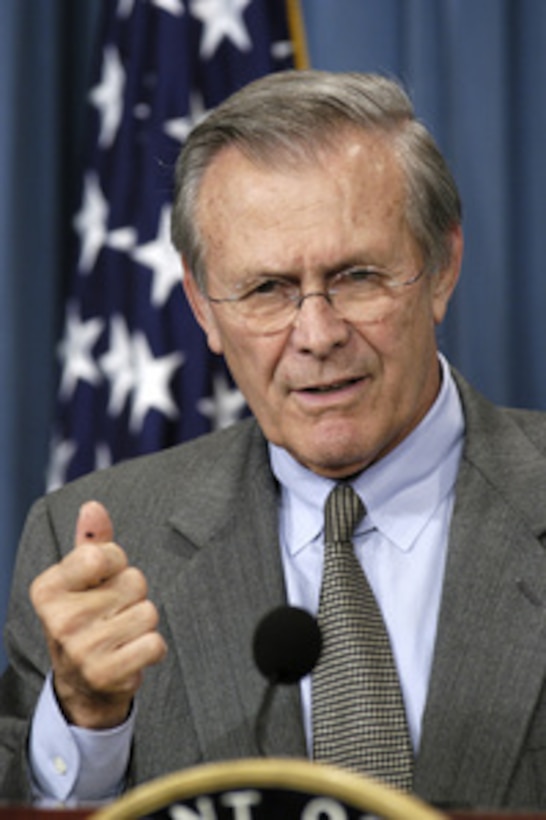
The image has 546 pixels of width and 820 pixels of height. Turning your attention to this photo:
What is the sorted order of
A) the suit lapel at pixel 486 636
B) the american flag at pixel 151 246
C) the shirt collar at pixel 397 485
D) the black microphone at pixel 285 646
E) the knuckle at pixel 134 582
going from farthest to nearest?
the american flag at pixel 151 246 → the shirt collar at pixel 397 485 → the suit lapel at pixel 486 636 → the knuckle at pixel 134 582 → the black microphone at pixel 285 646

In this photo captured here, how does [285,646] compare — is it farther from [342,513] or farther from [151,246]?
[151,246]

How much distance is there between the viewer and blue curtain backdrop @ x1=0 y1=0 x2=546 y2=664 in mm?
2520

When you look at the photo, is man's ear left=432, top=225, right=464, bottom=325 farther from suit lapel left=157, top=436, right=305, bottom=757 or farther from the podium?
the podium

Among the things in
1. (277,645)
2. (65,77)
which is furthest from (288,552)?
(65,77)

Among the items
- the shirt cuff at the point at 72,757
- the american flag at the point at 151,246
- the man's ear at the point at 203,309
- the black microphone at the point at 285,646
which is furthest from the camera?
the american flag at the point at 151,246

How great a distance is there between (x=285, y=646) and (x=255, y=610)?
719mm

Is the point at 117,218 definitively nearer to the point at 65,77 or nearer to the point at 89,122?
the point at 89,122

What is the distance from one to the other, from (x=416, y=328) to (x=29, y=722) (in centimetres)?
72

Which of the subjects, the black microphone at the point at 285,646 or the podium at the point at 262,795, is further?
the black microphone at the point at 285,646

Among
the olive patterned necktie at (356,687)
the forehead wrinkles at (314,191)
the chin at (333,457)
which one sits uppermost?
the forehead wrinkles at (314,191)

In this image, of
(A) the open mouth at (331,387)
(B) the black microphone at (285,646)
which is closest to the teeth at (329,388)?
(A) the open mouth at (331,387)

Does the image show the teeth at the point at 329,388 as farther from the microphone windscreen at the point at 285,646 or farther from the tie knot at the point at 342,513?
the microphone windscreen at the point at 285,646

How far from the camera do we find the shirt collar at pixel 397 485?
1896mm

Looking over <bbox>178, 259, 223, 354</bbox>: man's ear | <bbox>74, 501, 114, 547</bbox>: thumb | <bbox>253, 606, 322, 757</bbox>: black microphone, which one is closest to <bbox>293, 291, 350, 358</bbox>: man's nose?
<bbox>178, 259, 223, 354</bbox>: man's ear
